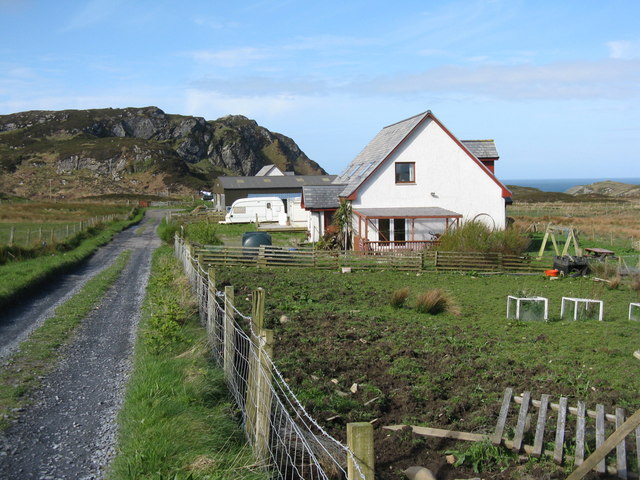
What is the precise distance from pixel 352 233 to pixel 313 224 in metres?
4.66

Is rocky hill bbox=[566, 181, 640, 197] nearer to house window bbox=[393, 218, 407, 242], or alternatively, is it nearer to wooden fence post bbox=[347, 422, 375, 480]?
house window bbox=[393, 218, 407, 242]

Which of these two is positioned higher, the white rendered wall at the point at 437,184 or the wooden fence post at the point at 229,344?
the white rendered wall at the point at 437,184

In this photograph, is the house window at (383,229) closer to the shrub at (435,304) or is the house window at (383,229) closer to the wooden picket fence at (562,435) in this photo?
the shrub at (435,304)

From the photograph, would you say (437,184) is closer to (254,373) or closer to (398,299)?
(398,299)

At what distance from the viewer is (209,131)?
186625 millimetres

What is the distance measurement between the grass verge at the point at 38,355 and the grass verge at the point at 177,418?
1.36 m

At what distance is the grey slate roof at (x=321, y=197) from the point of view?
110ft

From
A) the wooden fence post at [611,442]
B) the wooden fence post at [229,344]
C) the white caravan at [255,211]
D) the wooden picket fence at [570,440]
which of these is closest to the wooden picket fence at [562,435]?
the wooden picket fence at [570,440]

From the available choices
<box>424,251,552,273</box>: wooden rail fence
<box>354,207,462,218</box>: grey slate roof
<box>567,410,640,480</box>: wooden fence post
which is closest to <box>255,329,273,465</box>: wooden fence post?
<box>567,410,640,480</box>: wooden fence post

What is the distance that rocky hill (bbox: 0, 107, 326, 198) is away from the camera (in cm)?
11550

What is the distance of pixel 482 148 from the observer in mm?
35562

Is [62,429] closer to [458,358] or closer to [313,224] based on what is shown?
[458,358]

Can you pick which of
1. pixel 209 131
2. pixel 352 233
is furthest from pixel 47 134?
pixel 352 233

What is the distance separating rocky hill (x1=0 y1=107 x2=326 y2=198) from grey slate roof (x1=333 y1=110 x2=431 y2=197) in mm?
78941
